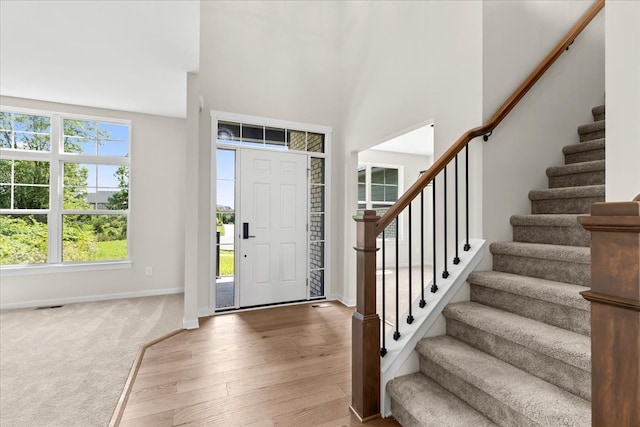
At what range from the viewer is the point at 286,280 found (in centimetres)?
417

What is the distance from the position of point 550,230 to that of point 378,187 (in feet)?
16.4

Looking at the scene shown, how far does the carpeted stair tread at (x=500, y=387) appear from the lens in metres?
1.26

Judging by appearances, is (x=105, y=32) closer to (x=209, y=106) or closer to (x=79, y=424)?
(x=209, y=106)

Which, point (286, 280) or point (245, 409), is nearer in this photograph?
point (245, 409)

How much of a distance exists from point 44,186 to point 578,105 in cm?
609

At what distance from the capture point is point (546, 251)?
6.32 feet

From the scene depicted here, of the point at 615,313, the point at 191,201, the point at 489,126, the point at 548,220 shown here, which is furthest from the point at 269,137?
the point at 615,313

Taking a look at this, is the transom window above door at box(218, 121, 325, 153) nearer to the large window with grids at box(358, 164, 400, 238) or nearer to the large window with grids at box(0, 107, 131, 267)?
the large window with grids at box(0, 107, 131, 267)

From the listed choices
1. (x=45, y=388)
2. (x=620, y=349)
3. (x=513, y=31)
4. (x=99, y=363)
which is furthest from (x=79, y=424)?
(x=513, y=31)

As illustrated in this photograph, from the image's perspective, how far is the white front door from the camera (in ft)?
12.9

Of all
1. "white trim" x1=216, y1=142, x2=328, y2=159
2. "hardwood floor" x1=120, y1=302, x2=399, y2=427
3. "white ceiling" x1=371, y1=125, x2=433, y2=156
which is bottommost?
"hardwood floor" x1=120, y1=302, x2=399, y2=427

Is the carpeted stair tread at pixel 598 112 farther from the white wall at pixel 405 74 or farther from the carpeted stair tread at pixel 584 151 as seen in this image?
the white wall at pixel 405 74

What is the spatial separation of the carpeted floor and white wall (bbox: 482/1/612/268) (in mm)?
2938

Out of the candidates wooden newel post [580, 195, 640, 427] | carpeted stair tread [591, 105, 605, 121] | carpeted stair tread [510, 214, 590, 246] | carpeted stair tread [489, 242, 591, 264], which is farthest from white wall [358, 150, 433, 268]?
wooden newel post [580, 195, 640, 427]
